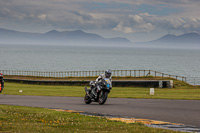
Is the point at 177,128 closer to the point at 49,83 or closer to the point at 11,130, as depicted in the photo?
the point at 11,130

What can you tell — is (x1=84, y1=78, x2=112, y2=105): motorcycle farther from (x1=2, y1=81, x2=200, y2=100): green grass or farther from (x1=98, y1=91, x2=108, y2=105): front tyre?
(x1=2, y1=81, x2=200, y2=100): green grass

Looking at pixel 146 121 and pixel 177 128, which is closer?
pixel 177 128

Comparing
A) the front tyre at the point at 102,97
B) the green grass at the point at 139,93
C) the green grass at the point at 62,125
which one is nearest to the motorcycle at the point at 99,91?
the front tyre at the point at 102,97

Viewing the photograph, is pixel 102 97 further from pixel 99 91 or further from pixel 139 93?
pixel 139 93

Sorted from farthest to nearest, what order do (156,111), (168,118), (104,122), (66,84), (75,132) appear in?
(66,84) < (156,111) < (168,118) < (104,122) < (75,132)

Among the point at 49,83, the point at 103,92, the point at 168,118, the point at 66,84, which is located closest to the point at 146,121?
the point at 168,118

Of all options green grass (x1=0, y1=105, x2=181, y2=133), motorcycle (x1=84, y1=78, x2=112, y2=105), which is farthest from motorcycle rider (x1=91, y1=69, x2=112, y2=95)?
green grass (x1=0, y1=105, x2=181, y2=133)

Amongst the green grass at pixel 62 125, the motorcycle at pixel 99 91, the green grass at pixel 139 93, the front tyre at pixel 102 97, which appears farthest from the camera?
the green grass at pixel 139 93

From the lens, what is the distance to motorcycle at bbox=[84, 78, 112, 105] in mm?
19453

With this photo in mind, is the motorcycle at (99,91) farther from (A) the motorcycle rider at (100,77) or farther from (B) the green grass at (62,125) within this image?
(B) the green grass at (62,125)

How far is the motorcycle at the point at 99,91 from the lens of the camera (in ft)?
63.8

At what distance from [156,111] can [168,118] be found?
7.75 feet

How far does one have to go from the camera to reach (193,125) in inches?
476

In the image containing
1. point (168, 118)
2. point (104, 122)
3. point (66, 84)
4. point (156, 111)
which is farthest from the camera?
point (66, 84)
